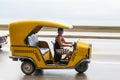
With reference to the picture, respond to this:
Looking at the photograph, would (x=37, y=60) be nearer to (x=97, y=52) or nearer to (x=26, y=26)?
(x=26, y=26)

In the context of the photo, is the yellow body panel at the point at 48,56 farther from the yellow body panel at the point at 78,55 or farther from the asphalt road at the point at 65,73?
the yellow body panel at the point at 78,55

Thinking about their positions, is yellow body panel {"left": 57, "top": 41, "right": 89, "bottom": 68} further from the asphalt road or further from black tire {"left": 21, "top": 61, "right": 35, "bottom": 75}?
black tire {"left": 21, "top": 61, "right": 35, "bottom": 75}

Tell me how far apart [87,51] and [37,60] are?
1416mm

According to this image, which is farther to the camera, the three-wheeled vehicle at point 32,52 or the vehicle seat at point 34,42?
the vehicle seat at point 34,42

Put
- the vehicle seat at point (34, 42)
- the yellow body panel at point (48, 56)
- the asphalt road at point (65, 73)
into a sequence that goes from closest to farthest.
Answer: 1. the asphalt road at point (65, 73)
2. the vehicle seat at point (34, 42)
3. the yellow body panel at point (48, 56)

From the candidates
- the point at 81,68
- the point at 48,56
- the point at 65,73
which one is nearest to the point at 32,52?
the point at 48,56

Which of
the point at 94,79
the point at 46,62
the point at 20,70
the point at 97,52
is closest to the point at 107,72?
the point at 94,79

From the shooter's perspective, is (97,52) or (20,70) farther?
(97,52)

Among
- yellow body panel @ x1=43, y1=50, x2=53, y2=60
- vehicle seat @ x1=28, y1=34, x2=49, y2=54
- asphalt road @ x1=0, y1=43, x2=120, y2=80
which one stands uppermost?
vehicle seat @ x1=28, y1=34, x2=49, y2=54

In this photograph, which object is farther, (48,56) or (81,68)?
(48,56)

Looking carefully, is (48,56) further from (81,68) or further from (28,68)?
(81,68)

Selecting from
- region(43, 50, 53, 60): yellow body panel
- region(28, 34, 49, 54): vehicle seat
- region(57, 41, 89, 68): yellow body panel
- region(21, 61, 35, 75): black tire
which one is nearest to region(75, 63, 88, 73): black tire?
region(57, 41, 89, 68): yellow body panel

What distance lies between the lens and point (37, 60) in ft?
36.3

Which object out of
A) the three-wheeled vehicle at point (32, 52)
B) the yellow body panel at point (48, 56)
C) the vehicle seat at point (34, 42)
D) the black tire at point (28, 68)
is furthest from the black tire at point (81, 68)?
the black tire at point (28, 68)
